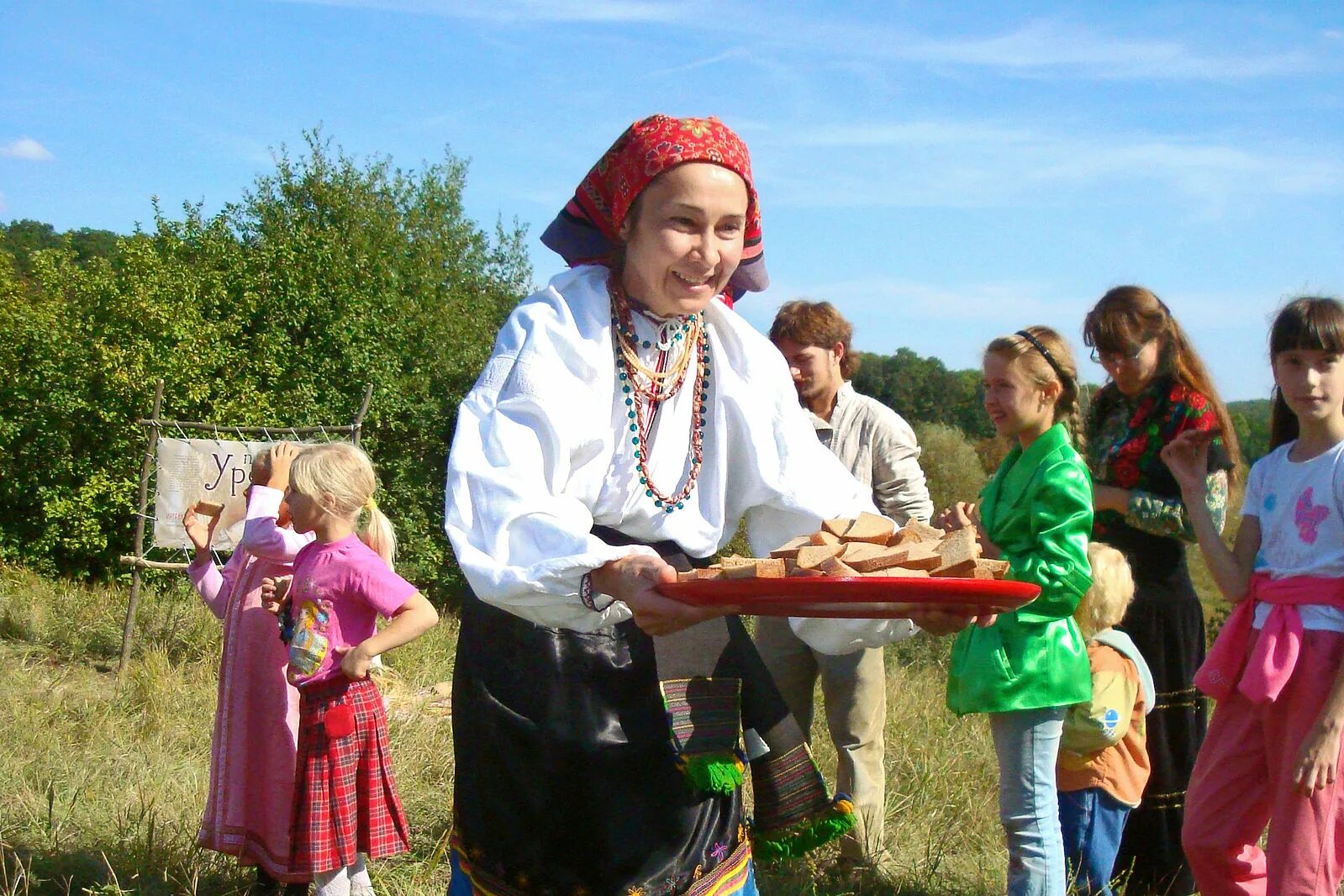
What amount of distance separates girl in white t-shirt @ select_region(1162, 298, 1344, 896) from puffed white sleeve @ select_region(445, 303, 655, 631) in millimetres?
1878

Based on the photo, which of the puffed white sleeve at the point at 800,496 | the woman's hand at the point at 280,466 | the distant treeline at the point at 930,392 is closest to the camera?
the puffed white sleeve at the point at 800,496

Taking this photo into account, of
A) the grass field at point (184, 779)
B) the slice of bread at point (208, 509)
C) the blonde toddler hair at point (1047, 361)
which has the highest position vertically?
the blonde toddler hair at point (1047, 361)

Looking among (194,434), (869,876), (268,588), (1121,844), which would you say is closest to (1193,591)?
(1121,844)

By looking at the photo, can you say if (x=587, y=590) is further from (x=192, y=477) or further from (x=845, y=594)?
(x=192, y=477)

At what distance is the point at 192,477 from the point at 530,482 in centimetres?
588

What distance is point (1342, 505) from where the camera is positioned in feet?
10.4

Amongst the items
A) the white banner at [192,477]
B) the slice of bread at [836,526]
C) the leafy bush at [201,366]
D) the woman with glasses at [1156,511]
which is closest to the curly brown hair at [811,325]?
the woman with glasses at [1156,511]

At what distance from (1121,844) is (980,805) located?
0.82m

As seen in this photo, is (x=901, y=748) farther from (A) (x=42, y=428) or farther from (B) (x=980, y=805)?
(A) (x=42, y=428)

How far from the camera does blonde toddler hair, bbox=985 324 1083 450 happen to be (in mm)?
3623

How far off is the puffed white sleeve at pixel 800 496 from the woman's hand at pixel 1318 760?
1.25 m

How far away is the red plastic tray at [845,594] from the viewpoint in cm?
190

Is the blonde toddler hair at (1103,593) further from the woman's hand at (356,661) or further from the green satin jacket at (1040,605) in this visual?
the woman's hand at (356,661)

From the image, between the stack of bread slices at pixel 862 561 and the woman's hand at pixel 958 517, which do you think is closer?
the stack of bread slices at pixel 862 561
